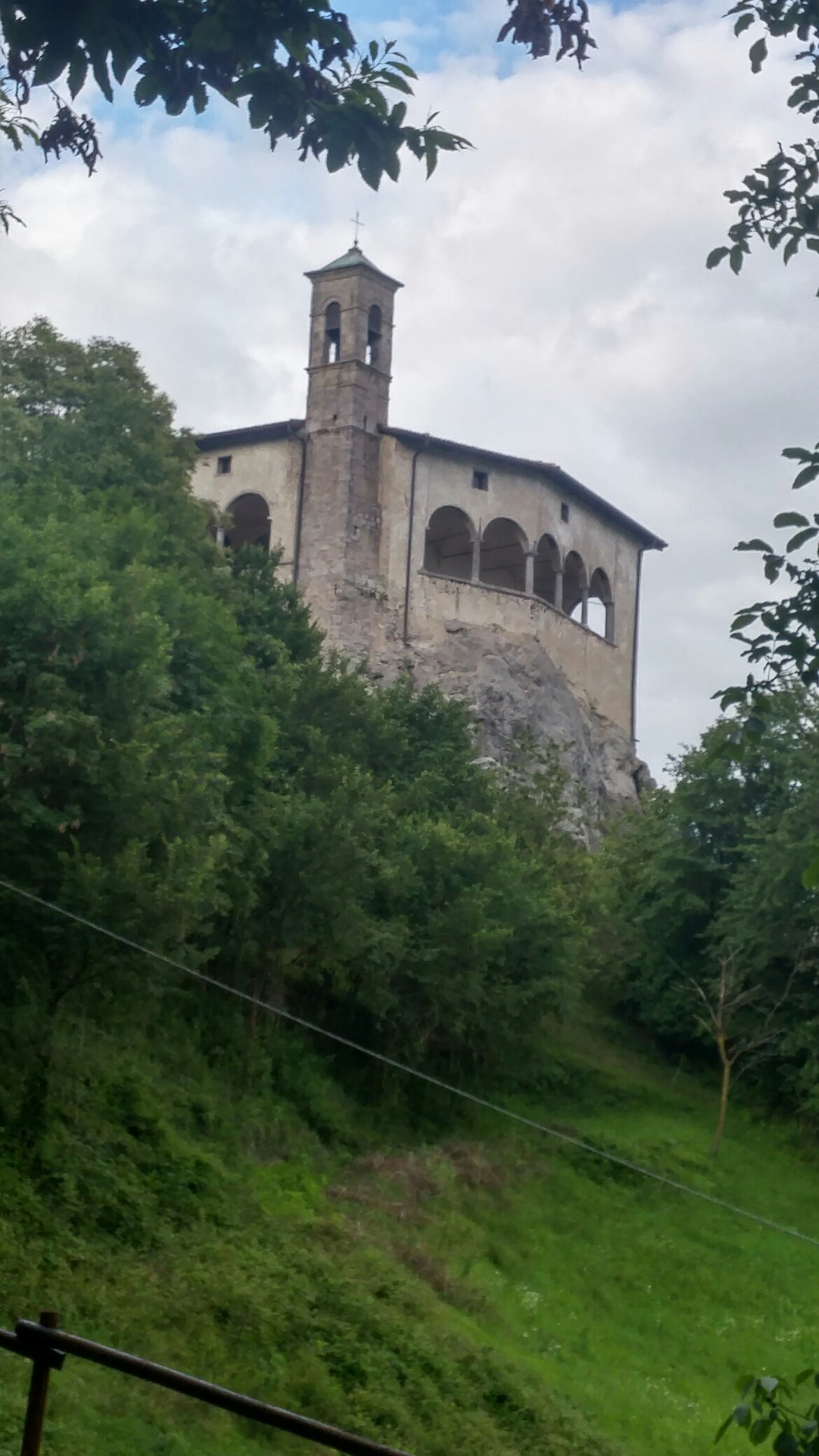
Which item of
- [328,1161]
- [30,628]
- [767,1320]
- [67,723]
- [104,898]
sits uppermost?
[30,628]

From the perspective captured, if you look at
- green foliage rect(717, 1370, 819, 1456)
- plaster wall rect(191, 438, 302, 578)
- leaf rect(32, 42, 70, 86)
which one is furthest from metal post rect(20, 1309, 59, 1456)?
plaster wall rect(191, 438, 302, 578)

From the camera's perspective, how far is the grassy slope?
17.3m

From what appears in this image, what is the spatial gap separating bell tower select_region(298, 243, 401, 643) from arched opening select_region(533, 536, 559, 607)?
6176 mm

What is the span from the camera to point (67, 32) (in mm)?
5359

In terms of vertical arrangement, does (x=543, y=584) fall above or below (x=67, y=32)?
above

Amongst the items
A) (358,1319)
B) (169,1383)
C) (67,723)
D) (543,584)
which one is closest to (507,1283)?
(358,1319)

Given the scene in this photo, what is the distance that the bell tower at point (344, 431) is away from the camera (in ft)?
148

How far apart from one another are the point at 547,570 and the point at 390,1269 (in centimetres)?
3264

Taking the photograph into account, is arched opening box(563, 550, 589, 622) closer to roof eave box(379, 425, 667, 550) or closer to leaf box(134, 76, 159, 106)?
roof eave box(379, 425, 667, 550)

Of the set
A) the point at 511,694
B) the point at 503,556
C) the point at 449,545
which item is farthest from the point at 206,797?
the point at 503,556

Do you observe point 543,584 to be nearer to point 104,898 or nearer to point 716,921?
point 716,921

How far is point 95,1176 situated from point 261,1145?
5305mm

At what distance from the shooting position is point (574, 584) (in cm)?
5266

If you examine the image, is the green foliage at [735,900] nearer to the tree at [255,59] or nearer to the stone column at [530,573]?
the stone column at [530,573]
